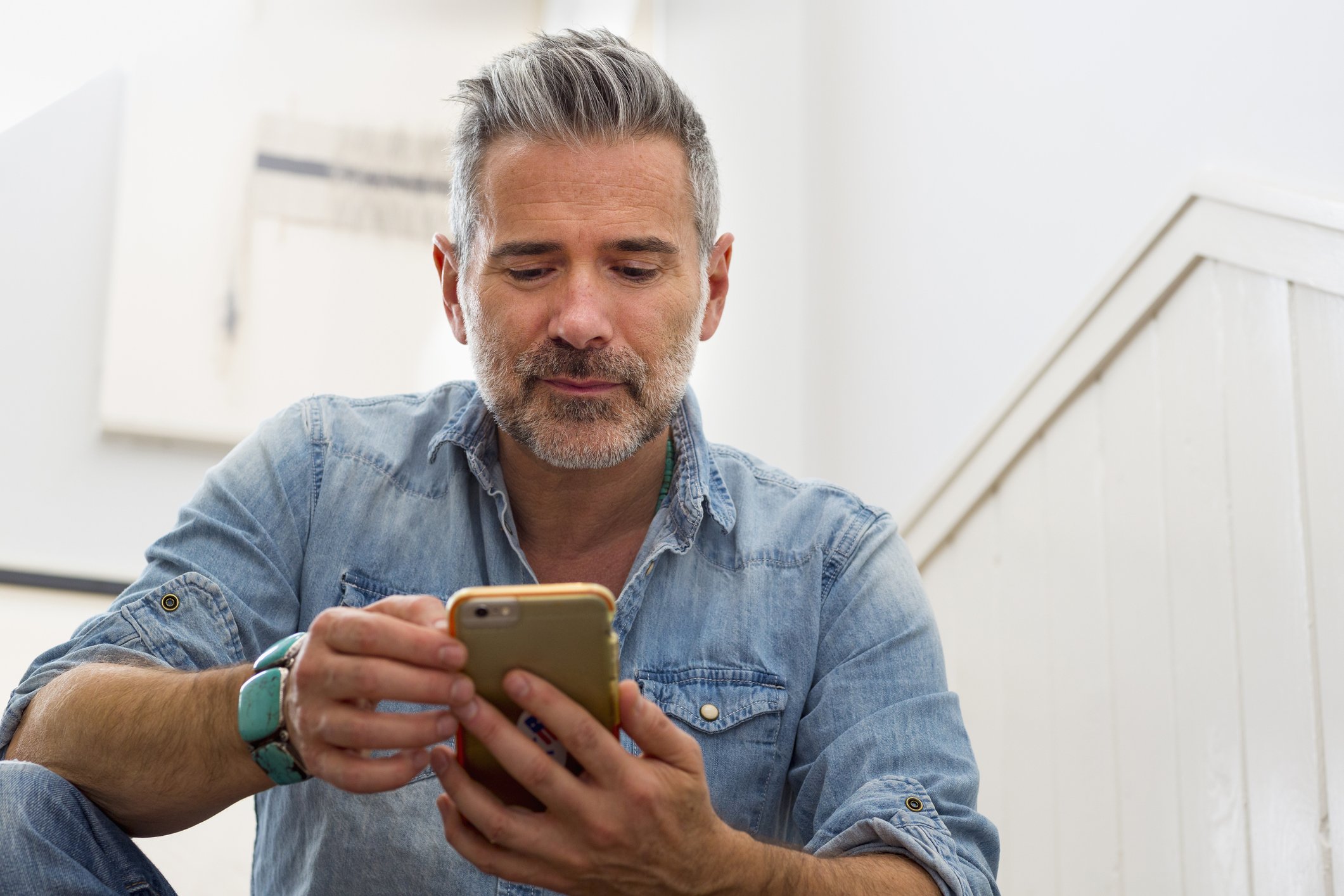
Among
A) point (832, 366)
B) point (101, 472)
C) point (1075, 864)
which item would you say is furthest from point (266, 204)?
point (1075, 864)

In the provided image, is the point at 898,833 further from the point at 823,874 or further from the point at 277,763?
the point at 277,763

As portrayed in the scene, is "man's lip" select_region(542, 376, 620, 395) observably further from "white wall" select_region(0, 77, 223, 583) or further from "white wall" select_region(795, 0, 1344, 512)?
"white wall" select_region(0, 77, 223, 583)

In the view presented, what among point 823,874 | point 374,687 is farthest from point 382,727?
point 823,874

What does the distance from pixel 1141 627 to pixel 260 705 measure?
3.82 feet

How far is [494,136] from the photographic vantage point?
152cm

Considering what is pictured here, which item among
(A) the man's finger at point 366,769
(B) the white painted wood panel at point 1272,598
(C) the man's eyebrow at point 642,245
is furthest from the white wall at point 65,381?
(B) the white painted wood panel at point 1272,598

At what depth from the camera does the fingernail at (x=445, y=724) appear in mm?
897

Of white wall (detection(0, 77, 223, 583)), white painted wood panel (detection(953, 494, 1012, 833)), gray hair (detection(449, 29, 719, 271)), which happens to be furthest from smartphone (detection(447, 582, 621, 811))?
white wall (detection(0, 77, 223, 583))

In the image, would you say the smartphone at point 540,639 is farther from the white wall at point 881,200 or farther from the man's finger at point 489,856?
the white wall at point 881,200

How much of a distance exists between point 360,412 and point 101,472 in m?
1.29

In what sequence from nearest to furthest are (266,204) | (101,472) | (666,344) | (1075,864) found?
(666,344)
(1075,864)
(101,472)
(266,204)

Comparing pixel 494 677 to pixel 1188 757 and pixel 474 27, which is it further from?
pixel 474 27

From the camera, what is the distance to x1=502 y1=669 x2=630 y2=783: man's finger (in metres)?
0.88

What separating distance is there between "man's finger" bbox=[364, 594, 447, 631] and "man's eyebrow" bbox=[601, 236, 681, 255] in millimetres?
606
